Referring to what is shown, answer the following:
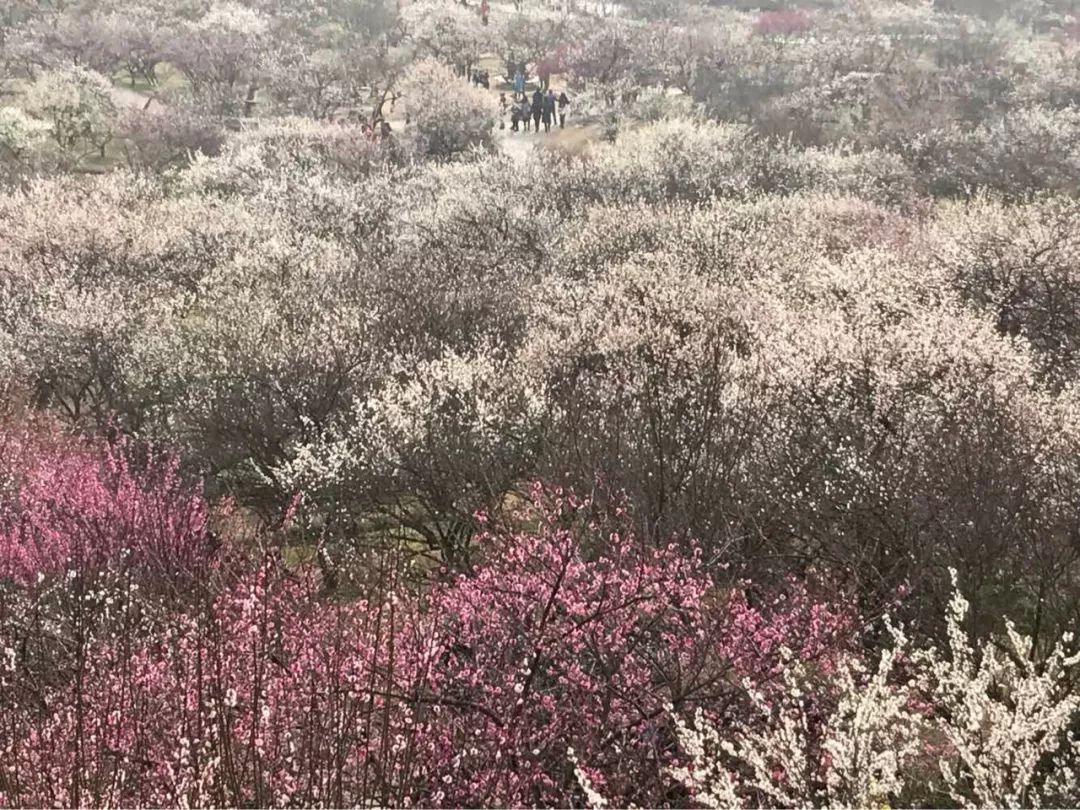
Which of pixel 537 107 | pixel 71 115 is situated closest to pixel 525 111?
pixel 537 107

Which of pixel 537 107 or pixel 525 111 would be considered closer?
pixel 537 107

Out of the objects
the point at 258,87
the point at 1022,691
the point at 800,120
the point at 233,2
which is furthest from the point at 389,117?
the point at 1022,691

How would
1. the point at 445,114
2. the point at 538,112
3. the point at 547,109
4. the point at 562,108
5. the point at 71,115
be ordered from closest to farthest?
1. the point at 71,115
2. the point at 445,114
3. the point at 538,112
4. the point at 547,109
5. the point at 562,108

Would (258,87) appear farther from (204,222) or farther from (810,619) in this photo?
(810,619)

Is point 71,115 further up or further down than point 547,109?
further down

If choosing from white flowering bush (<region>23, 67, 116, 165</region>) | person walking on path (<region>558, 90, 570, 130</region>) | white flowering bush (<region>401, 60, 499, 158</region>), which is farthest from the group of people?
white flowering bush (<region>23, 67, 116, 165</region>)

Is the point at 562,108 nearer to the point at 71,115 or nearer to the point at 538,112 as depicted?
the point at 538,112

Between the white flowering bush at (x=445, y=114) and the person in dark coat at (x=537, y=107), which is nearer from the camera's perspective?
the white flowering bush at (x=445, y=114)

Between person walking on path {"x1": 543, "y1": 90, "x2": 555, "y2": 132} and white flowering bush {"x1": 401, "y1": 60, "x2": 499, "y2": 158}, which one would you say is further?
person walking on path {"x1": 543, "y1": 90, "x2": 555, "y2": 132}

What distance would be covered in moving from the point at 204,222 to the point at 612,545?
106ft

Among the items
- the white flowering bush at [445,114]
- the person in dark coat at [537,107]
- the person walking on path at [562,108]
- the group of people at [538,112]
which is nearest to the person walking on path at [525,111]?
the group of people at [538,112]

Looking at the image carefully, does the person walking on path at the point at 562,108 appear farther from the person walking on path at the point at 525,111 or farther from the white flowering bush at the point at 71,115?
the white flowering bush at the point at 71,115

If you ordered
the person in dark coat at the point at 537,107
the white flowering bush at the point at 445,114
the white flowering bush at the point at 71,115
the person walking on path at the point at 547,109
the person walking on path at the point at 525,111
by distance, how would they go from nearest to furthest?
the white flowering bush at the point at 71,115
the white flowering bush at the point at 445,114
the person in dark coat at the point at 537,107
the person walking on path at the point at 525,111
the person walking on path at the point at 547,109

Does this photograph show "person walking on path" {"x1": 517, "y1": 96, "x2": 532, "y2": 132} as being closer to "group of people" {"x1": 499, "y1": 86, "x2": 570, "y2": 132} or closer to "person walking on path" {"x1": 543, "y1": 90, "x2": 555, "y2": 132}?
"group of people" {"x1": 499, "y1": 86, "x2": 570, "y2": 132}
